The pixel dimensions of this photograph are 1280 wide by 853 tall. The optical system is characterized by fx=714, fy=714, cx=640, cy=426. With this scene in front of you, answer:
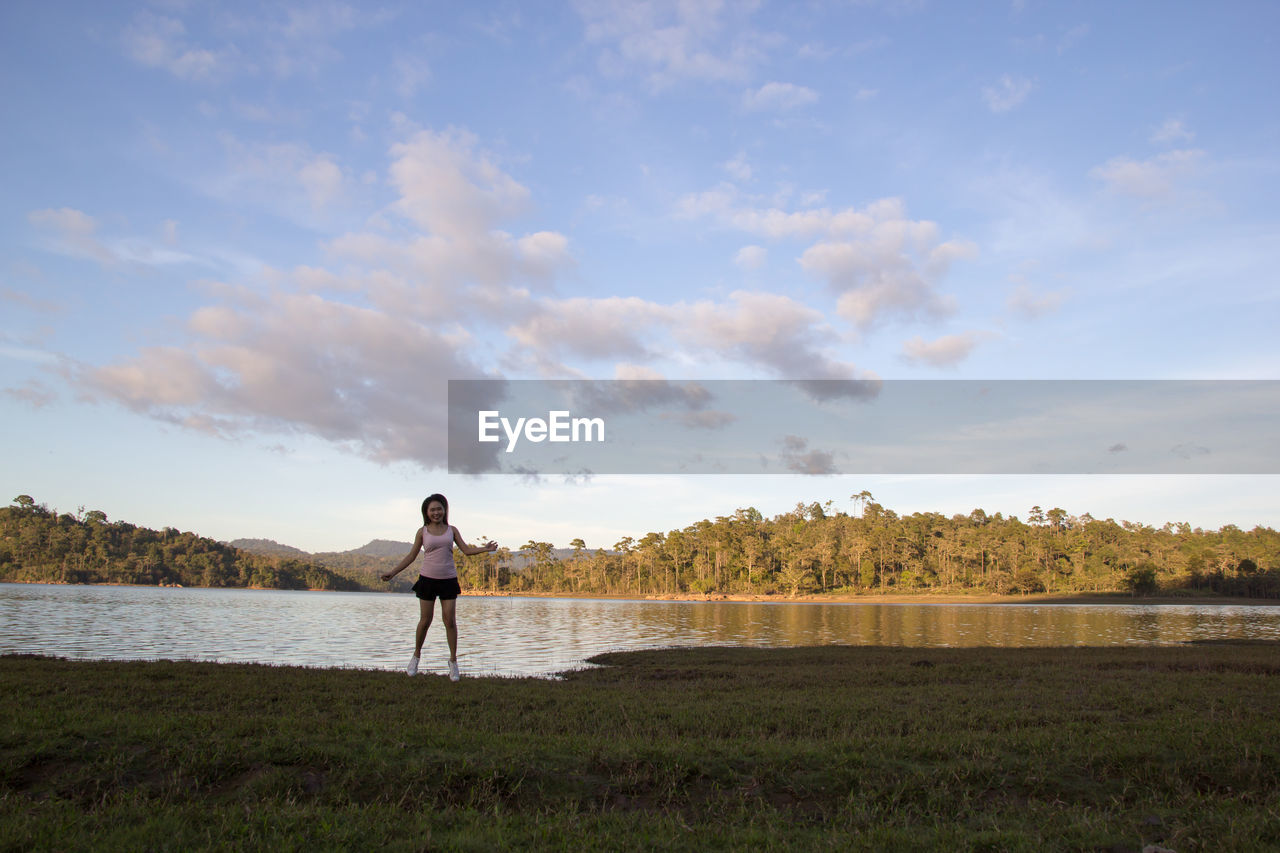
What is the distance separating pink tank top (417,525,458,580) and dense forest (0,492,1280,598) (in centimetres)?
13359

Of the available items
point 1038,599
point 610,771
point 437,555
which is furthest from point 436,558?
point 1038,599

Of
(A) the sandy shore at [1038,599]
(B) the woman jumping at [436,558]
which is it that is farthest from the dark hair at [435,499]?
(A) the sandy shore at [1038,599]

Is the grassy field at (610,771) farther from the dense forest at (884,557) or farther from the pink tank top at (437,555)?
the dense forest at (884,557)

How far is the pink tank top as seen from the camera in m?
11.3

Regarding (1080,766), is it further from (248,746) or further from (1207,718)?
(248,746)

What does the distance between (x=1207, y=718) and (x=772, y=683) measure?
7.52 m

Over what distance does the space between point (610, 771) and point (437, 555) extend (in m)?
5.50

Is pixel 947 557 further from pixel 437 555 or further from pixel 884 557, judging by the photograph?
pixel 437 555

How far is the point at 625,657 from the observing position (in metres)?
25.5

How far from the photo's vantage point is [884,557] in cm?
15212

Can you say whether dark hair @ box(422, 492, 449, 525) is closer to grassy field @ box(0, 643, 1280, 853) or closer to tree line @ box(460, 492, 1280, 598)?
grassy field @ box(0, 643, 1280, 853)

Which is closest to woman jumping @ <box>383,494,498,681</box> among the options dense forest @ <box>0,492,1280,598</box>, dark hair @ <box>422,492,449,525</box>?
dark hair @ <box>422,492,449,525</box>

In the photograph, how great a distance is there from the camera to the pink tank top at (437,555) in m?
11.3

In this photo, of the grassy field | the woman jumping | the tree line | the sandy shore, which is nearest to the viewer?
the grassy field
